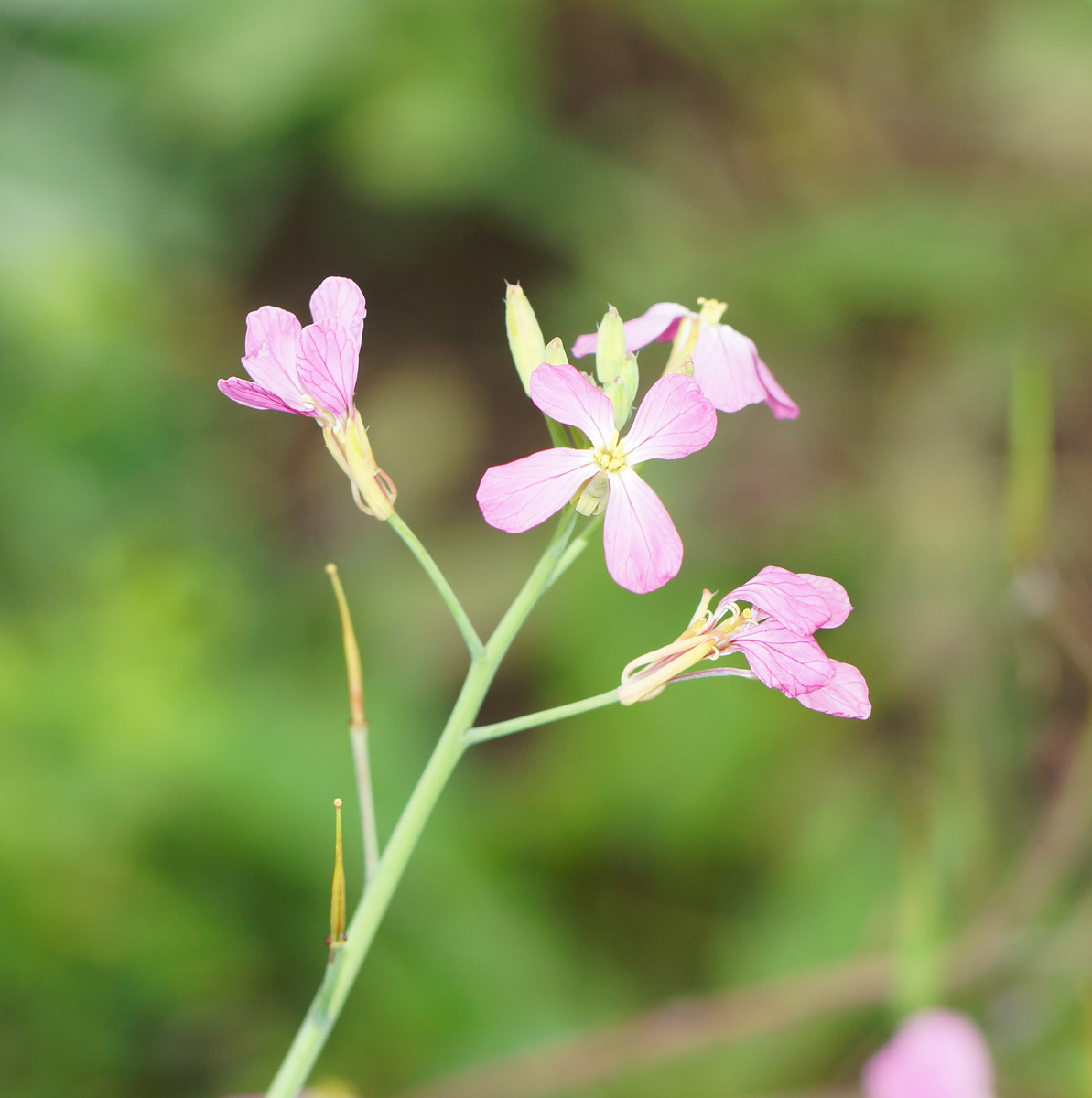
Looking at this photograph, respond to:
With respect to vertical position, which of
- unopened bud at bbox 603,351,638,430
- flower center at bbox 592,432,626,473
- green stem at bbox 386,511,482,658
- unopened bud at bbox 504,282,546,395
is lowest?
green stem at bbox 386,511,482,658

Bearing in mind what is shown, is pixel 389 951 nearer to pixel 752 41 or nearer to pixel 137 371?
pixel 137 371

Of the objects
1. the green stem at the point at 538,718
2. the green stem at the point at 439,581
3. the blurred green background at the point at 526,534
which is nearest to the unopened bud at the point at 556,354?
the green stem at the point at 439,581

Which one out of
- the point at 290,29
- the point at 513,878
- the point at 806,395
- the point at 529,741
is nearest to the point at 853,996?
the point at 513,878

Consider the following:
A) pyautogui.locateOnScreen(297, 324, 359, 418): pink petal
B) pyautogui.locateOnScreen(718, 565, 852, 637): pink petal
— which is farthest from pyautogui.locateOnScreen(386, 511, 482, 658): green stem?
pyautogui.locateOnScreen(718, 565, 852, 637): pink petal

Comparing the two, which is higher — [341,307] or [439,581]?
[341,307]

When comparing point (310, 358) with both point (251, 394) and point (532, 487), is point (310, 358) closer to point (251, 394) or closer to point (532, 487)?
point (251, 394)

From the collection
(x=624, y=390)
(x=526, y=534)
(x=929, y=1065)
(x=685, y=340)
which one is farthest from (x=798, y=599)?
(x=526, y=534)

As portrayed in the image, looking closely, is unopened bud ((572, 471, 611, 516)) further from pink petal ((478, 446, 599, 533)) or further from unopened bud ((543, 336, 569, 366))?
unopened bud ((543, 336, 569, 366))
